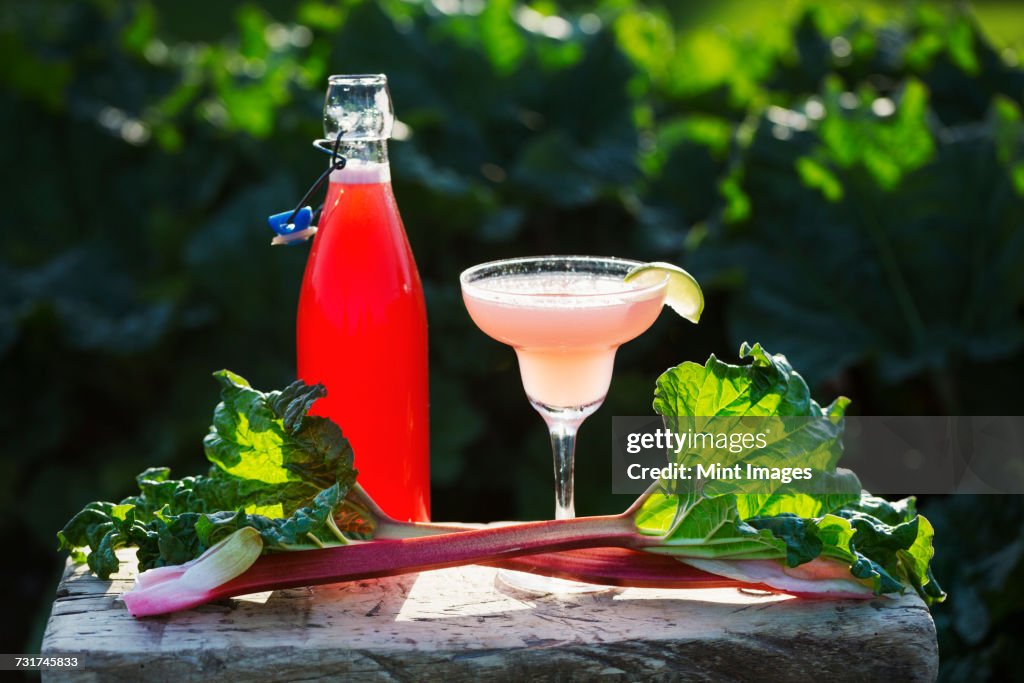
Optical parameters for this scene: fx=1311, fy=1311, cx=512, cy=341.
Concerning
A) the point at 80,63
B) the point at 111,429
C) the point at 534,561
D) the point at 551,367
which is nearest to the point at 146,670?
the point at 534,561

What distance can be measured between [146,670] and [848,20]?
12.4 feet

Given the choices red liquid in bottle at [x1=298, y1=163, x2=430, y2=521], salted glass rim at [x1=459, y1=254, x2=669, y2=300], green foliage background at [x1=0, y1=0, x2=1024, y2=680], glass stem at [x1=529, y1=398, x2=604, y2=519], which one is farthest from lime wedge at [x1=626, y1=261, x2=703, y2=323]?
green foliage background at [x1=0, y1=0, x2=1024, y2=680]

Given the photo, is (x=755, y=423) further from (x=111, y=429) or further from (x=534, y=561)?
(x=111, y=429)

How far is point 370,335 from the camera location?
6.24ft

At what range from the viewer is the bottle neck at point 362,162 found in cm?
192

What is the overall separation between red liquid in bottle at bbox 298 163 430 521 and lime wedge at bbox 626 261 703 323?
36 cm

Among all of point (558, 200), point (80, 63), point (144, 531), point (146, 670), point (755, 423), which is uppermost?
point (80, 63)

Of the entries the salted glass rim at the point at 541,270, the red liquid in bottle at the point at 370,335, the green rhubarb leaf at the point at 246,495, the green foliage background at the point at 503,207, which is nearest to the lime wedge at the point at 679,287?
the salted glass rim at the point at 541,270

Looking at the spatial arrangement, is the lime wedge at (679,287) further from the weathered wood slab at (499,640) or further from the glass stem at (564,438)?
the weathered wood slab at (499,640)

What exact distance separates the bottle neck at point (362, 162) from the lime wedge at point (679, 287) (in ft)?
1.33

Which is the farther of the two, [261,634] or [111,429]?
[111,429]

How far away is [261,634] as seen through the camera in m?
1.68

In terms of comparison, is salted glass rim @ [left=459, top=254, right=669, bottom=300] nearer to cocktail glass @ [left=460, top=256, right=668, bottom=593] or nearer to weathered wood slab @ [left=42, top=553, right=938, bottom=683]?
cocktail glass @ [left=460, top=256, right=668, bottom=593]

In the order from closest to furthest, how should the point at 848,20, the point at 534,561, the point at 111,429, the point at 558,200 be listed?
1. the point at 534,561
2. the point at 558,200
3. the point at 111,429
4. the point at 848,20
